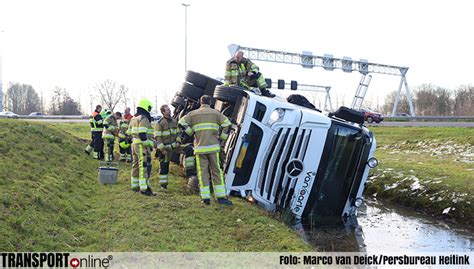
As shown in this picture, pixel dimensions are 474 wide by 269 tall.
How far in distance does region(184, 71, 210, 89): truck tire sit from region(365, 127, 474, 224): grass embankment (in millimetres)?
4682

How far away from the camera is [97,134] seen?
1130cm

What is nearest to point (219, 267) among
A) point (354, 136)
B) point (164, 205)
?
point (164, 205)

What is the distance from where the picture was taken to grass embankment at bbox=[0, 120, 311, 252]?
14.8 ft

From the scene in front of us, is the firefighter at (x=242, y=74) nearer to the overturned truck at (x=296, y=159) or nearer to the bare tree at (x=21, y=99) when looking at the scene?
the overturned truck at (x=296, y=159)

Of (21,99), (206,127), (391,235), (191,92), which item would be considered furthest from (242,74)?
(21,99)

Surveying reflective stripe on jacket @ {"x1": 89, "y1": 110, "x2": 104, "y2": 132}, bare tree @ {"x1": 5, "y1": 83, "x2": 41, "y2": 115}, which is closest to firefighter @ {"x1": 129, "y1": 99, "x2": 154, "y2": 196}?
reflective stripe on jacket @ {"x1": 89, "y1": 110, "x2": 104, "y2": 132}

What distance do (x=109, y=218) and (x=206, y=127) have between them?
1.82 meters

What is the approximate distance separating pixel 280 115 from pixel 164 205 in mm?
2104

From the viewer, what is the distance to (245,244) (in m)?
4.94

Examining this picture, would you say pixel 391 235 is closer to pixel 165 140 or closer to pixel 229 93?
pixel 229 93

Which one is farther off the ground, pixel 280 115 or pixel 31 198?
pixel 280 115

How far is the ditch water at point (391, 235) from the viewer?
19.8 ft

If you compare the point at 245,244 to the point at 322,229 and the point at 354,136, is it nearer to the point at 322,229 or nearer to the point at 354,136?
the point at 322,229

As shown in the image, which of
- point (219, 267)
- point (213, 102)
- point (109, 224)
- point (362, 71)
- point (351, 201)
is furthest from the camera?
point (362, 71)
